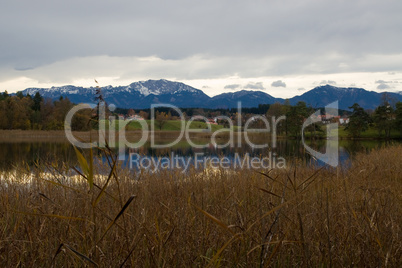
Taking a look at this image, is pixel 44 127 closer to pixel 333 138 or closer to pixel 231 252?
pixel 333 138

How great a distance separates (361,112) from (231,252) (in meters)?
63.9

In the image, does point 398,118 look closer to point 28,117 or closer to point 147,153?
point 147,153

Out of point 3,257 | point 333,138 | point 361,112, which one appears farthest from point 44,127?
point 3,257

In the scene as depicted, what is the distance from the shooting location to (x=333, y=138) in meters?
53.5

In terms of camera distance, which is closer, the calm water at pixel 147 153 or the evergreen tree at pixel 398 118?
the calm water at pixel 147 153

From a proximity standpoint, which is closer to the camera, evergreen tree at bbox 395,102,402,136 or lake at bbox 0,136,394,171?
lake at bbox 0,136,394,171

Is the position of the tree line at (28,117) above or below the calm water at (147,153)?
above

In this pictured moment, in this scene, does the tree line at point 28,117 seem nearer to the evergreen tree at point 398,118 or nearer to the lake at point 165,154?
the lake at point 165,154

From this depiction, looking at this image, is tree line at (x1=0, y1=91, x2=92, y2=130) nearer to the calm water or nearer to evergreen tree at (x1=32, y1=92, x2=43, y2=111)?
evergreen tree at (x1=32, y1=92, x2=43, y2=111)

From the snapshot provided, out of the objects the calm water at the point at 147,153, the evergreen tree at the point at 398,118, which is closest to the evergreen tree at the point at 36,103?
the calm water at the point at 147,153

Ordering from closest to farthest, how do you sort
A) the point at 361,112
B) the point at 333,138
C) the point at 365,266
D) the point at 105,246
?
1. the point at 365,266
2. the point at 105,246
3. the point at 333,138
4. the point at 361,112

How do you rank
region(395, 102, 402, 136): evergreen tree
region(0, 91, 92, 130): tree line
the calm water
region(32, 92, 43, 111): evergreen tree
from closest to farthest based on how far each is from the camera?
the calm water
region(395, 102, 402, 136): evergreen tree
region(0, 91, 92, 130): tree line
region(32, 92, 43, 111): evergreen tree

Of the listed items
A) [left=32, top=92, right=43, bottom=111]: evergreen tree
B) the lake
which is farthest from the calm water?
[left=32, top=92, right=43, bottom=111]: evergreen tree

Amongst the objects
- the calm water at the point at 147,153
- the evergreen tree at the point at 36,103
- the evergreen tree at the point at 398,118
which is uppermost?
the evergreen tree at the point at 36,103
